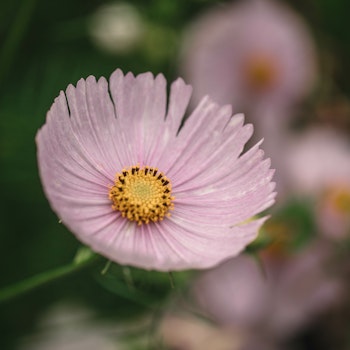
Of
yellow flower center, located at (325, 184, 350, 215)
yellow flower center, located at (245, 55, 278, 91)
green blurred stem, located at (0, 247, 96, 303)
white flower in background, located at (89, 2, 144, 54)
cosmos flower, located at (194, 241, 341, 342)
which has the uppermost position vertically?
yellow flower center, located at (245, 55, 278, 91)

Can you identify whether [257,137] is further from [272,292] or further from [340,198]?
[272,292]

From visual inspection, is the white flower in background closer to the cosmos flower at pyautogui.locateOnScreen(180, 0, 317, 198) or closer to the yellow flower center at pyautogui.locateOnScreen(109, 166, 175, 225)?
the cosmos flower at pyautogui.locateOnScreen(180, 0, 317, 198)

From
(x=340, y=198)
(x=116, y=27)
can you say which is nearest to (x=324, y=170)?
(x=340, y=198)

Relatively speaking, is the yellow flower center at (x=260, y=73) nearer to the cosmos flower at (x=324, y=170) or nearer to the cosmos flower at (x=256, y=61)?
the cosmos flower at (x=256, y=61)

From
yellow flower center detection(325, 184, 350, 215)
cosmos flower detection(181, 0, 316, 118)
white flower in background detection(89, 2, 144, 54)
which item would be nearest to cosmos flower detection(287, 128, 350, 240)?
yellow flower center detection(325, 184, 350, 215)

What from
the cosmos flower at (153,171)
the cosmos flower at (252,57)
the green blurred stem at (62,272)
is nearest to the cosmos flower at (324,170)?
the cosmos flower at (252,57)

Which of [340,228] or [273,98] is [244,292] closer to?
[340,228]

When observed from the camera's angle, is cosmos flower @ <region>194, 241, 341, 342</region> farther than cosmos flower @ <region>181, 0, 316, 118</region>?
No
